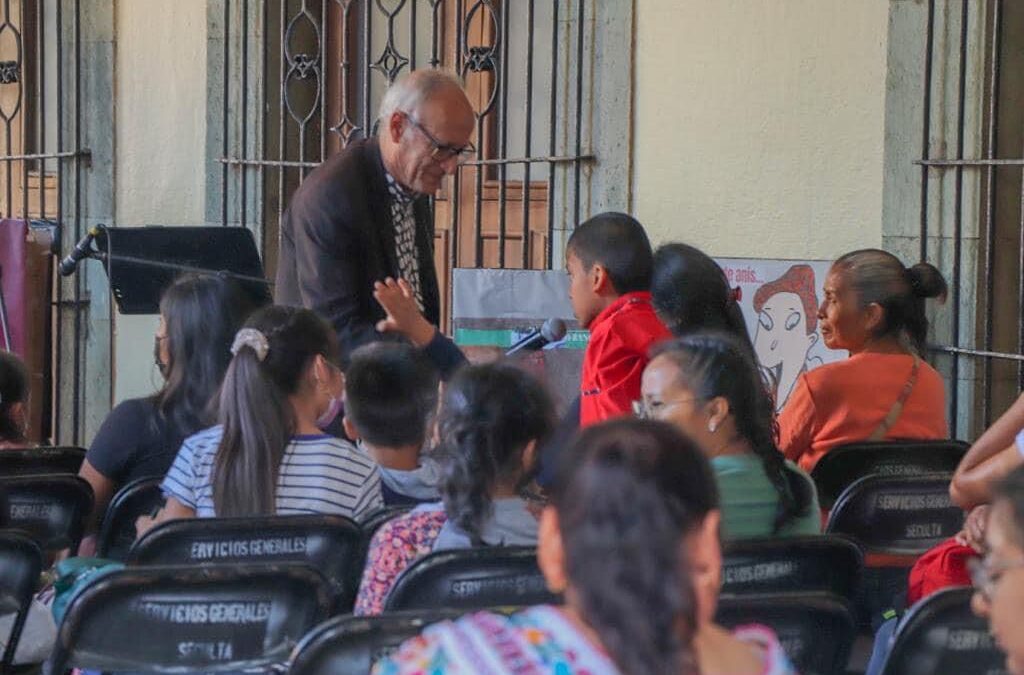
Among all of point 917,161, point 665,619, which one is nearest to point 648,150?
point 917,161

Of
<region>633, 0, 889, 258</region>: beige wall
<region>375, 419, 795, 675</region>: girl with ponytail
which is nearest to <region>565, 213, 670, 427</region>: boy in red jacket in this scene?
<region>633, 0, 889, 258</region>: beige wall

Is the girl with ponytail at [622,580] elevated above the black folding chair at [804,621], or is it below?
above

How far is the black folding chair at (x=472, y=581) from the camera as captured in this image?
2.65 meters

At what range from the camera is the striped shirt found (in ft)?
11.2

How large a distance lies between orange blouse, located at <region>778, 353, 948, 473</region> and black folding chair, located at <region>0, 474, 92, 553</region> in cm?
172

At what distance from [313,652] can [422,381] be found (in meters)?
1.61

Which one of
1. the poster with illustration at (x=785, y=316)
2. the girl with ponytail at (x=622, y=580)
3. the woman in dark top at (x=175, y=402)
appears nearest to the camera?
the girl with ponytail at (x=622, y=580)

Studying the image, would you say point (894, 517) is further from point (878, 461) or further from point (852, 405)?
point (852, 405)

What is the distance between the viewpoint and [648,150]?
260 inches

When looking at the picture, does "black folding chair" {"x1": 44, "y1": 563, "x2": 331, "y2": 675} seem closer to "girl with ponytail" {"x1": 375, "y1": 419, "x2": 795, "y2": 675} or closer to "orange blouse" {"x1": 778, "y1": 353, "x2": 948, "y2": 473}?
"girl with ponytail" {"x1": 375, "y1": 419, "x2": 795, "y2": 675}

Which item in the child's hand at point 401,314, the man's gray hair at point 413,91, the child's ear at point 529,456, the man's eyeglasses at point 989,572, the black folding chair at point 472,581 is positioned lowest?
the black folding chair at point 472,581

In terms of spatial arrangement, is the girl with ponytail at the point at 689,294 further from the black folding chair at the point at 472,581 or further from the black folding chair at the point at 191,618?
the black folding chair at the point at 191,618

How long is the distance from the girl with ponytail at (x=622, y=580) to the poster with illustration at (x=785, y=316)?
411 cm

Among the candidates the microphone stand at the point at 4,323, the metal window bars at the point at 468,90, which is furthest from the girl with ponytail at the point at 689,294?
the microphone stand at the point at 4,323
